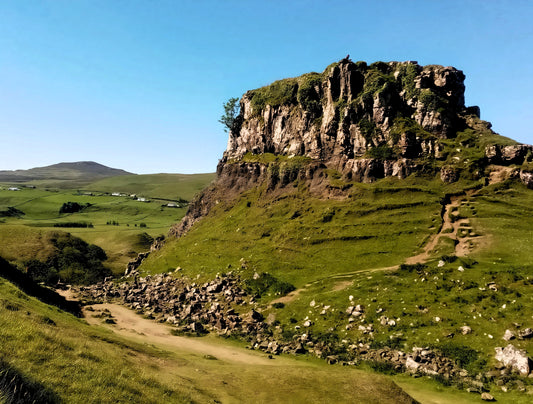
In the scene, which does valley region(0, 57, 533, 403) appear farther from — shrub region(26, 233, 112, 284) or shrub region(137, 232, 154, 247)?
shrub region(137, 232, 154, 247)

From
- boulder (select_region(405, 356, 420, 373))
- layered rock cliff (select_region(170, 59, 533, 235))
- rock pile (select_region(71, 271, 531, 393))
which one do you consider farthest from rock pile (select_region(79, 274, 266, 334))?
layered rock cliff (select_region(170, 59, 533, 235))

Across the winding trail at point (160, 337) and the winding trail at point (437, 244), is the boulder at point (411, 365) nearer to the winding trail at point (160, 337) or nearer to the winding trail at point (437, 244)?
the winding trail at point (160, 337)

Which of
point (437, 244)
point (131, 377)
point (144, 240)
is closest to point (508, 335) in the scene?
point (437, 244)

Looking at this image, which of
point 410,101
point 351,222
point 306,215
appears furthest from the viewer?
point 410,101

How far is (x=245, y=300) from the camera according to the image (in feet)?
228

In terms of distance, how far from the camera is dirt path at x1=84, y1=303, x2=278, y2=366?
47025 millimetres

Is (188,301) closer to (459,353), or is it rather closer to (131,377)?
(459,353)

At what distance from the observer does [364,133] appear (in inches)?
4085

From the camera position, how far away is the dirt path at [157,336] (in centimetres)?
4703

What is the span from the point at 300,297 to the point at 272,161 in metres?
67.8

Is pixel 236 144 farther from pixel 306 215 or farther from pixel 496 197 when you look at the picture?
pixel 496 197

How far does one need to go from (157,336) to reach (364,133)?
8077 cm

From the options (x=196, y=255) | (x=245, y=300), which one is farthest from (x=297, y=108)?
(x=245, y=300)

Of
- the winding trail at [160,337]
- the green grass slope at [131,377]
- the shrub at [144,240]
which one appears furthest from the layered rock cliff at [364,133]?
the green grass slope at [131,377]
